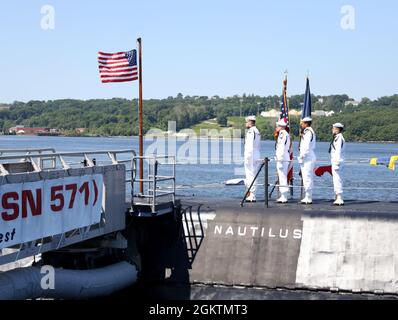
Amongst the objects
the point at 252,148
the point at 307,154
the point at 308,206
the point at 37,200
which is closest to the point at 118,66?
the point at 252,148

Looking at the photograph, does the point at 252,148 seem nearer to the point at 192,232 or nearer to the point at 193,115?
the point at 192,232

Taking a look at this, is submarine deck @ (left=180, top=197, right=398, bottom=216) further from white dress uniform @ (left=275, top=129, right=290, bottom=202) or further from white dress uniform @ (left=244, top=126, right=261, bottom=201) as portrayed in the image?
white dress uniform @ (left=244, top=126, right=261, bottom=201)

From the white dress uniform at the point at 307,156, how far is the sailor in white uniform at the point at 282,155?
17.4 inches

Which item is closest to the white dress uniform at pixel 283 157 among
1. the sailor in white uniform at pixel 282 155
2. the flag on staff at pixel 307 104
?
the sailor in white uniform at pixel 282 155

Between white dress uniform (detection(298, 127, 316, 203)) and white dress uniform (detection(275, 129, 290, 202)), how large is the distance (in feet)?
1.42

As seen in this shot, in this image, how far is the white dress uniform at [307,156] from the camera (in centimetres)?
1716

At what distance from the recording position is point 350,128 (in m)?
75.2

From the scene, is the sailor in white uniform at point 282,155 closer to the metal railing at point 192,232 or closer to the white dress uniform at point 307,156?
the white dress uniform at point 307,156

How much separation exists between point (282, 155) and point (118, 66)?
17.3ft

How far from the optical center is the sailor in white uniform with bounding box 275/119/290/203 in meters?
17.6

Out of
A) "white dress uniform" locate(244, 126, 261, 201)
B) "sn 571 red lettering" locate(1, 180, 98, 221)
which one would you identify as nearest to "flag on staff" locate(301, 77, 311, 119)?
"white dress uniform" locate(244, 126, 261, 201)

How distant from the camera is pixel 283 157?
17.6 m
